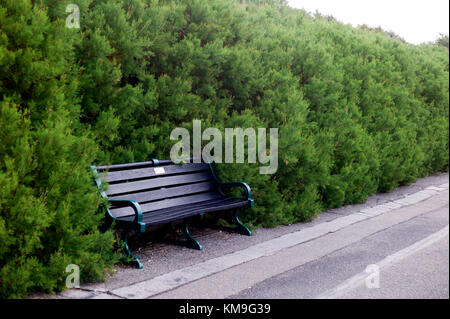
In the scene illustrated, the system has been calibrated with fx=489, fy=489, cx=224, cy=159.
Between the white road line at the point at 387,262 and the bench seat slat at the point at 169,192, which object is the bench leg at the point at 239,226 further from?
the white road line at the point at 387,262

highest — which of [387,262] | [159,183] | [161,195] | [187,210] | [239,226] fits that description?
A: [159,183]

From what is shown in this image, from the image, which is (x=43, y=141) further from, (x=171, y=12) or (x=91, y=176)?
(x=171, y=12)

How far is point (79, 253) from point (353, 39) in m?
9.37

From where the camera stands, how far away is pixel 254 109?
7977 millimetres

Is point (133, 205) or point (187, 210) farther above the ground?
point (133, 205)

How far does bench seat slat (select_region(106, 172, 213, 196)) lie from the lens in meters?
5.54

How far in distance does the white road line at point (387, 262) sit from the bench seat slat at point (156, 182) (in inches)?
96.6

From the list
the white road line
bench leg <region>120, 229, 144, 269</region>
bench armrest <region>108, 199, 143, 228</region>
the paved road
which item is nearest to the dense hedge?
bench leg <region>120, 229, 144, 269</region>

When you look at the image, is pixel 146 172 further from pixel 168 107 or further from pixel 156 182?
pixel 168 107

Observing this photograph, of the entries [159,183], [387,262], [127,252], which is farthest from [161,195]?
[387,262]

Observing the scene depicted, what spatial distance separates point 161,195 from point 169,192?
0.18m

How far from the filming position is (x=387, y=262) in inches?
228

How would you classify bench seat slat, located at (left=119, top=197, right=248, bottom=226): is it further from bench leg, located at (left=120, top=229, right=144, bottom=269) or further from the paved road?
the paved road

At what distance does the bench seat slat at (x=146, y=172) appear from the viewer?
5.51 meters
